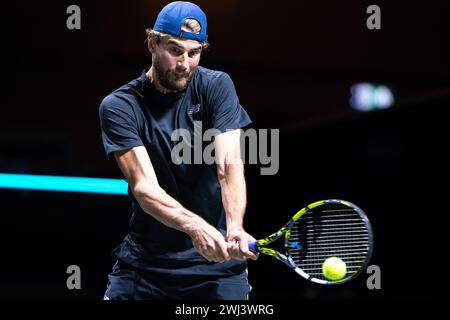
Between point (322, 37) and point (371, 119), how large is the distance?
1.47 metres

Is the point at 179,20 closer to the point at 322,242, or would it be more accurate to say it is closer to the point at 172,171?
the point at 172,171

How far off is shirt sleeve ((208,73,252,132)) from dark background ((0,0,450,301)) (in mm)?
1410

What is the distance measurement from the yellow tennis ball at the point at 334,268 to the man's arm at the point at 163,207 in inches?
13.0

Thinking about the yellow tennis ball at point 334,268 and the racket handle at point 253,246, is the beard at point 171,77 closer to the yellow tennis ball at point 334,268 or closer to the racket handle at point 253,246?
the racket handle at point 253,246

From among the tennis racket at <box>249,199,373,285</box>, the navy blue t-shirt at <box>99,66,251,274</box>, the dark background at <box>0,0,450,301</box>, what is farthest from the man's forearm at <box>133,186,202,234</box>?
the dark background at <box>0,0,450,301</box>

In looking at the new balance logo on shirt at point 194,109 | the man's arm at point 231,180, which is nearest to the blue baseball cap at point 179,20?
the new balance logo on shirt at point 194,109

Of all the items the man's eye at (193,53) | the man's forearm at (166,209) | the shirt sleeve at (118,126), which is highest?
the man's eye at (193,53)

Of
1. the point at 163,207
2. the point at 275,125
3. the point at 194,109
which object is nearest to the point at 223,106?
the point at 194,109

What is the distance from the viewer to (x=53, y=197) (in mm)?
3957

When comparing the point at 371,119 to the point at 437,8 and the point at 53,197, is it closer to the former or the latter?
the point at 53,197

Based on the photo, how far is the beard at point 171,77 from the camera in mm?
2615

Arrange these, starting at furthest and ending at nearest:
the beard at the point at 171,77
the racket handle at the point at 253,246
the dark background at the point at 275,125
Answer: the dark background at the point at 275,125 < the beard at the point at 171,77 < the racket handle at the point at 253,246

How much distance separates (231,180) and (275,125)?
2411mm
